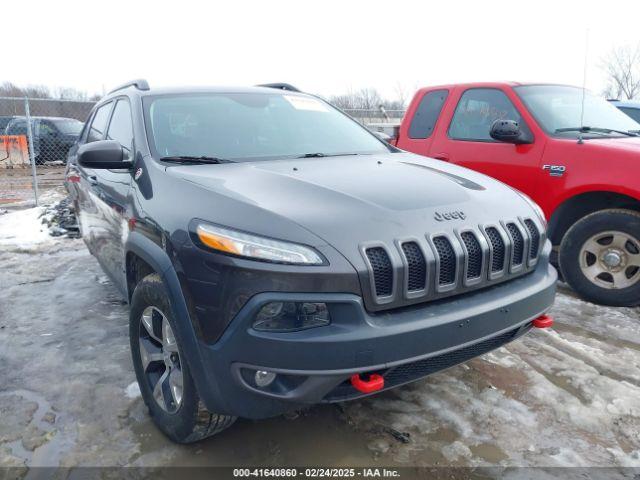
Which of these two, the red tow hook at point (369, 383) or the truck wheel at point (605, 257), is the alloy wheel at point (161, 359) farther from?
the truck wheel at point (605, 257)

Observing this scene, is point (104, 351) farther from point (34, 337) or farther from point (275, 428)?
point (275, 428)

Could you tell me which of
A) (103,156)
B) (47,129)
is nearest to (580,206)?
(103,156)

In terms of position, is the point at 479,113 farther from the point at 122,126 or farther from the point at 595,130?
the point at 122,126

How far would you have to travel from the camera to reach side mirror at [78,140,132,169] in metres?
2.64

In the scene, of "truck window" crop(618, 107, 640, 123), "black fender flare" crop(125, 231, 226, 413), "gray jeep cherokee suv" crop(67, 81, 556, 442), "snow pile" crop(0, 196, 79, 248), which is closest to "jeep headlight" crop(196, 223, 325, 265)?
"gray jeep cherokee suv" crop(67, 81, 556, 442)

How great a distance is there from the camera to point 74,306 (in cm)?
426

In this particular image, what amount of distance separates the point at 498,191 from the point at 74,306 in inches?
136

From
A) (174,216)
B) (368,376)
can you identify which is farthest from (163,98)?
(368,376)

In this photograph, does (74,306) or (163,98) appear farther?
(74,306)

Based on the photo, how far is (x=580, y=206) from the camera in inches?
172

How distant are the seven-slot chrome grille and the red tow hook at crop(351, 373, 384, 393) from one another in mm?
281

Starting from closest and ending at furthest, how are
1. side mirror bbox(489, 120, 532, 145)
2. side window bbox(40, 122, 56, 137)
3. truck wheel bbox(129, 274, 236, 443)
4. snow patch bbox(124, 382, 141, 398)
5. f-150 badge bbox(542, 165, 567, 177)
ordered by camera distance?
truck wheel bbox(129, 274, 236, 443), snow patch bbox(124, 382, 141, 398), f-150 badge bbox(542, 165, 567, 177), side mirror bbox(489, 120, 532, 145), side window bbox(40, 122, 56, 137)

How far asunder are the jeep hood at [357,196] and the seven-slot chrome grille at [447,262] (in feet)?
0.16

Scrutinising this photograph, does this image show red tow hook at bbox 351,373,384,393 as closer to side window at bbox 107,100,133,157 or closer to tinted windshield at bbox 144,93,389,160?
tinted windshield at bbox 144,93,389,160
